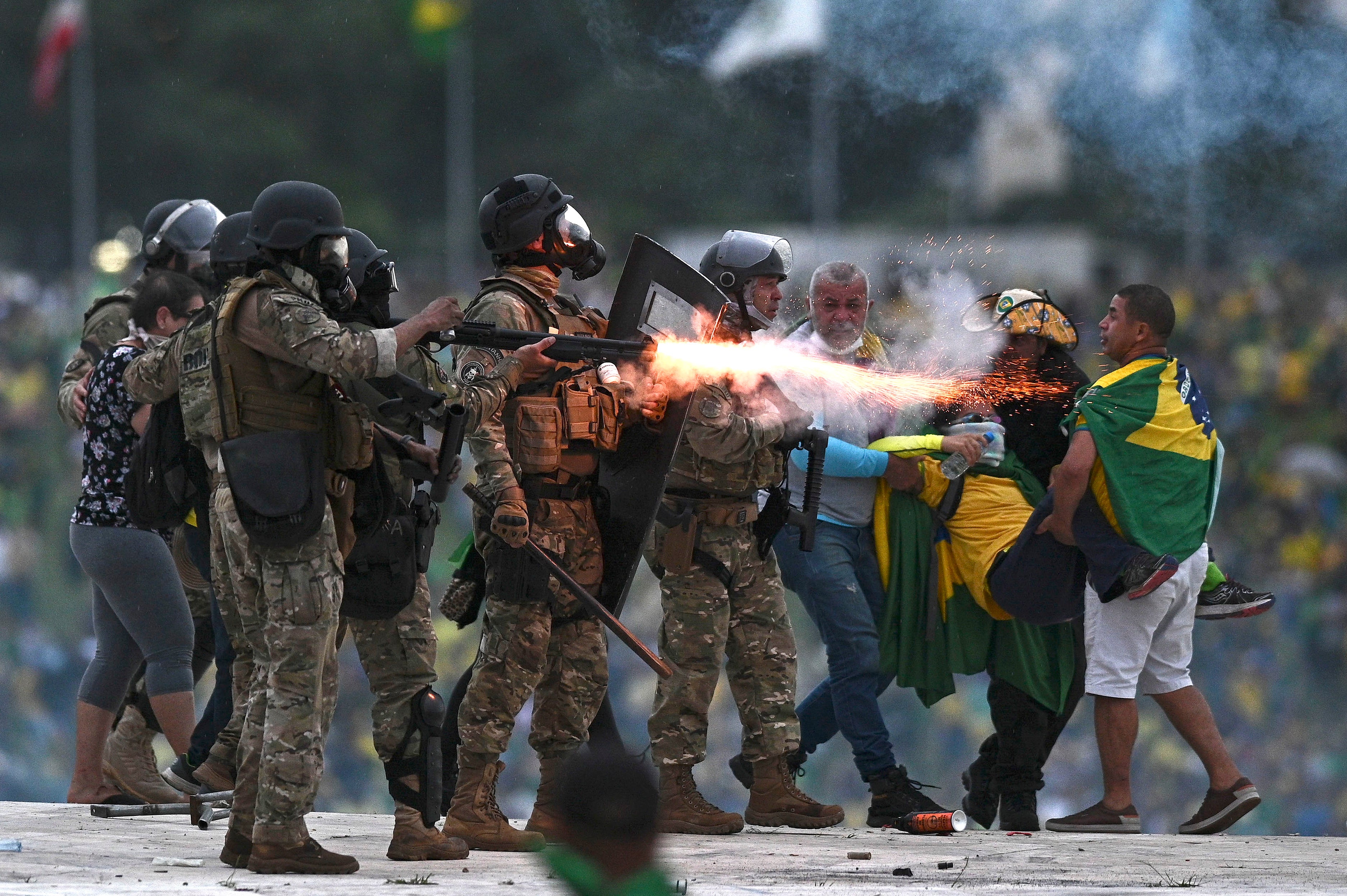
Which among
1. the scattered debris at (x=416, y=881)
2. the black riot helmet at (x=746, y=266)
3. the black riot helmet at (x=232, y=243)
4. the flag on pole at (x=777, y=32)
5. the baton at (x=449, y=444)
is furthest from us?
the flag on pole at (x=777, y=32)

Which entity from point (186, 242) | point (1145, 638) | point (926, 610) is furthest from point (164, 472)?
point (1145, 638)

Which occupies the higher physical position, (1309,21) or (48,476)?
(1309,21)

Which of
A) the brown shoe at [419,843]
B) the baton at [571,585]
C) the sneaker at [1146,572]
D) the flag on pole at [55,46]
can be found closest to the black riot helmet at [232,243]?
the baton at [571,585]

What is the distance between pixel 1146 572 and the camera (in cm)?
653

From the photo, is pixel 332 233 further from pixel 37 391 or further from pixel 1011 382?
pixel 37 391

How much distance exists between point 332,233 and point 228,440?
→ 2.00 ft

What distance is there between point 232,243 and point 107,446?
1002 millimetres

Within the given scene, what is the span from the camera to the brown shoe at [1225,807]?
21.9 ft

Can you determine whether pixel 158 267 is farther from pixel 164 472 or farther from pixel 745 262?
pixel 745 262

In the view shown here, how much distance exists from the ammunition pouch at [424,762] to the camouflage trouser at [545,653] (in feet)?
1.04

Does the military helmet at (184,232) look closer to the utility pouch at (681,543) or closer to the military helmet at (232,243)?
the military helmet at (232,243)

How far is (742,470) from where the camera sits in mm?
6430

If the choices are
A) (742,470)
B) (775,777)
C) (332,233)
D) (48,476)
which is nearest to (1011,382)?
(742,470)

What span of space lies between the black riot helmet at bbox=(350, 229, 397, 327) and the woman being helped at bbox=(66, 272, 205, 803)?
4.00 ft
